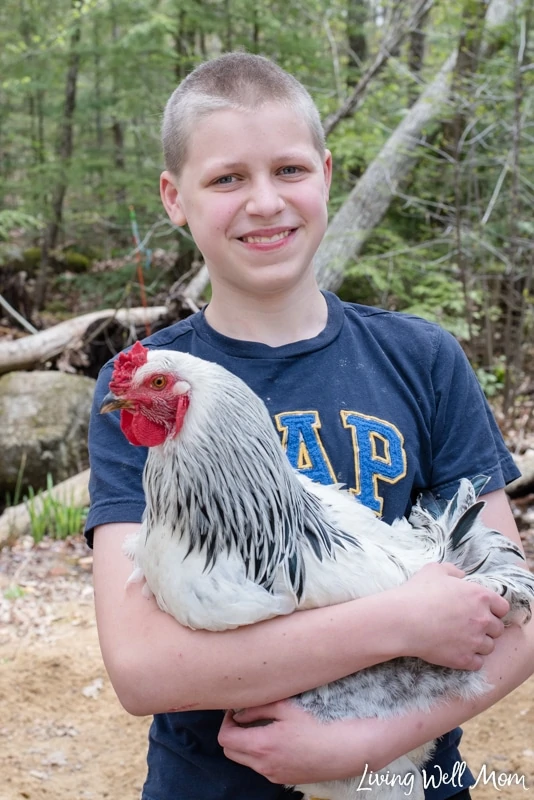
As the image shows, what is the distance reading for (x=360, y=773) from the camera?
1617 millimetres

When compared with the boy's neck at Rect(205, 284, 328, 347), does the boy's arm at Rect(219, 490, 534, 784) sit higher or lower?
lower

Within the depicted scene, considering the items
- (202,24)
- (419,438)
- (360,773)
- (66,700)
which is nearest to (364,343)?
(419,438)

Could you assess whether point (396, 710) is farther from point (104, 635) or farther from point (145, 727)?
point (145, 727)

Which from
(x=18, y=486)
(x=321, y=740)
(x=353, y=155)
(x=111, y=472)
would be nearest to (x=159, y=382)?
(x=111, y=472)

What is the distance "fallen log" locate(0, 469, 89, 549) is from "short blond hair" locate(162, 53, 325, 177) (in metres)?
4.60

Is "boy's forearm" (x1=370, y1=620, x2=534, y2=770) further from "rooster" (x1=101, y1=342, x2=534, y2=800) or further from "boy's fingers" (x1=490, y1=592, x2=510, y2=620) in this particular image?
"boy's fingers" (x1=490, y1=592, x2=510, y2=620)

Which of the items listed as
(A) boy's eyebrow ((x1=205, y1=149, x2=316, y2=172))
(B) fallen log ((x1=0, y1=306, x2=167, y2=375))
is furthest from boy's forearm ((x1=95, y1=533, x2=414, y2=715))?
(B) fallen log ((x1=0, y1=306, x2=167, y2=375))

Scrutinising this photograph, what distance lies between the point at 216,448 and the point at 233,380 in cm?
16

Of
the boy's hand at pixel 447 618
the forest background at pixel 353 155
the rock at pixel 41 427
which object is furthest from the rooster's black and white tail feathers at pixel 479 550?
the rock at pixel 41 427

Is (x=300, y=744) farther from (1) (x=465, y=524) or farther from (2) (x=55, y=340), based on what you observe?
(2) (x=55, y=340)

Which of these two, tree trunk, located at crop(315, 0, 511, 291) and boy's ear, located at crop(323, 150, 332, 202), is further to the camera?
tree trunk, located at crop(315, 0, 511, 291)

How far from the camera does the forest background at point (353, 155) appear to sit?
6867 mm

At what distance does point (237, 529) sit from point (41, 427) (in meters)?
6.04

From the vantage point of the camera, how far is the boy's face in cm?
181
